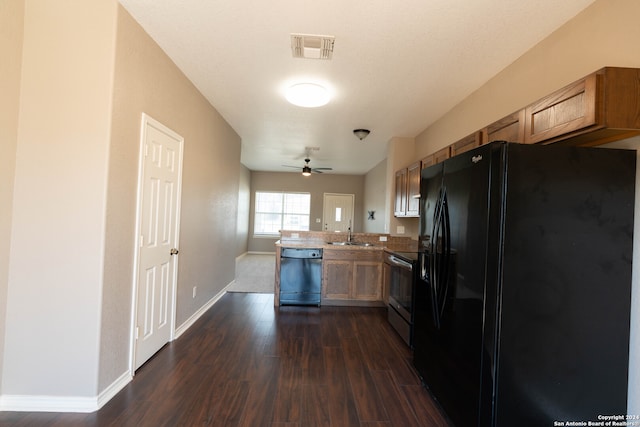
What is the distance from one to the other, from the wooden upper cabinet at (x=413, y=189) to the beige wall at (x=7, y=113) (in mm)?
3691

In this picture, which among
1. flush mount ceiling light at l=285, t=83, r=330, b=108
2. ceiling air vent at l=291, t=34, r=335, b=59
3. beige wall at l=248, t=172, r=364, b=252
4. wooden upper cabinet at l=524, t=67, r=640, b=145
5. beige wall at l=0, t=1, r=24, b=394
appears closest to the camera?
wooden upper cabinet at l=524, t=67, r=640, b=145

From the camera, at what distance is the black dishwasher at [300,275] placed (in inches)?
162

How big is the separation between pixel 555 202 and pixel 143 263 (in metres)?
2.83

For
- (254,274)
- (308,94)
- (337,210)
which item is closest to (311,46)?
(308,94)

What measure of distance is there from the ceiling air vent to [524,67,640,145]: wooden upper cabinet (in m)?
1.56

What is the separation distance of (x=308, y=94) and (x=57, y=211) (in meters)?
2.26

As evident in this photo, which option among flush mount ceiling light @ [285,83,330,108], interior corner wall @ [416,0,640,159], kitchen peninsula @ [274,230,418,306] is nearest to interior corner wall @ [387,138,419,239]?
kitchen peninsula @ [274,230,418,306]

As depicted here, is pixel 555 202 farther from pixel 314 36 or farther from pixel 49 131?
pixel 49 131

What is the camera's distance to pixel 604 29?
1.60 m

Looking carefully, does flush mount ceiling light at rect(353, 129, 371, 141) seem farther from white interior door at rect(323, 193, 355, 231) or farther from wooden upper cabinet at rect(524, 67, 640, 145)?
white interior door at rect(323, 193, 355, 231)

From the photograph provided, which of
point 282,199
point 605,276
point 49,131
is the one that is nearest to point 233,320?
point 49,131

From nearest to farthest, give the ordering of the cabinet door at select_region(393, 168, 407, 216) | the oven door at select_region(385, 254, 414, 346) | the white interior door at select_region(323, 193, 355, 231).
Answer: the oven door at select_region(385, 254, 414, 346), the cabinet door at select_region(393, 168, 407, 216), the white interior door at select_region(323, 193, 355, 231)

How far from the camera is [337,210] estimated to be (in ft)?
30.1

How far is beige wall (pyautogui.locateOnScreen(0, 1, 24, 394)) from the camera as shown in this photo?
5.55 feet
